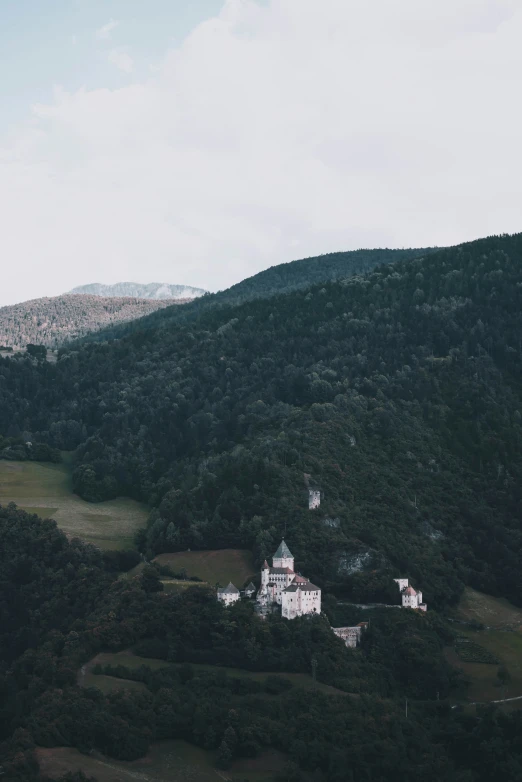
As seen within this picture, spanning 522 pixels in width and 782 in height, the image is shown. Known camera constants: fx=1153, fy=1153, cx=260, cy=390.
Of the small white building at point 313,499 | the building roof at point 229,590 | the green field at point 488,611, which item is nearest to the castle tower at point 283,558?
the building roof at point 229,590

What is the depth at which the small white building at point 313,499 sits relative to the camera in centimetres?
11906

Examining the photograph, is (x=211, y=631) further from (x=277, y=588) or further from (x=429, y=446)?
Result: (x=429, y=446)

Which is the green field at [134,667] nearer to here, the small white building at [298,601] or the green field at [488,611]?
the small white building at [298,601]

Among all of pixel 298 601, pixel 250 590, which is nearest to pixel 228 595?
pixel 250 590

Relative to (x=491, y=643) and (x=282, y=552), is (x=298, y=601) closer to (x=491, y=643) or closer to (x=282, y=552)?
(x=282, y=552)

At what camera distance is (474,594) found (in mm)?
120125

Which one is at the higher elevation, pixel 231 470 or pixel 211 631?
pixel 231 470

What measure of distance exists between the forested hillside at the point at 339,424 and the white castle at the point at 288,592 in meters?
7.51

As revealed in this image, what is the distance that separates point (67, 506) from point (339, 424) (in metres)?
34.7

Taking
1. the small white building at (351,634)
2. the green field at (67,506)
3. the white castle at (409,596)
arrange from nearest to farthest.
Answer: the small white building at (351,634)
the white castle at (409,596)
the green field at (67,506)

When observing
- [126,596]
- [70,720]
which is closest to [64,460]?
[126,596]

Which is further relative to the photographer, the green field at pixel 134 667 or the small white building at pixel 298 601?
the small white building at pixel 298 601

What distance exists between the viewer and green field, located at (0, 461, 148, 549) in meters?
130

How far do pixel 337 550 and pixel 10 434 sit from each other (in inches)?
3186
